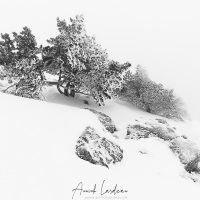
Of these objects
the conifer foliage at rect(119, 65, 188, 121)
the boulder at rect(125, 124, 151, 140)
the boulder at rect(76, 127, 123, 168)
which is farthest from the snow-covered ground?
the conifer foliage at rect(119, 65, 188, 121)

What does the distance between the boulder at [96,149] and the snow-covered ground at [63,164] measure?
184 mm

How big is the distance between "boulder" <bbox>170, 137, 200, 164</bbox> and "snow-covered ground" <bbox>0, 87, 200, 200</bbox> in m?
0.32

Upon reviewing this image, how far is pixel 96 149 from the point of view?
7285 millimetres

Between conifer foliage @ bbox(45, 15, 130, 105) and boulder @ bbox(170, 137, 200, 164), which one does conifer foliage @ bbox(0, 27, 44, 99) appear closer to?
conifer foliage @ bbox(45, 15, 130, 105)

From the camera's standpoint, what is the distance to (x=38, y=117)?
8258 millimetres

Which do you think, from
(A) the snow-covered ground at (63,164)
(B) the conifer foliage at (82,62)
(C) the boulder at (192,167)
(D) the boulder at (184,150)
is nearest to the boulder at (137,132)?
(A) the snow-covered ground at (63,164)

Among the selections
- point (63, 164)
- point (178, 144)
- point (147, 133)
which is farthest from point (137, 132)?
point (63, 164)

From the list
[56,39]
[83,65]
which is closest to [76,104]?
[83,65]

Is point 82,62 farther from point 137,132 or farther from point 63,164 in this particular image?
point 63,164

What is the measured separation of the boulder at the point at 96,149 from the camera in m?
6.87

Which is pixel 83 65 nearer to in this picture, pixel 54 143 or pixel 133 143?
pixel 133 143

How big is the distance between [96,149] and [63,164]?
1412mm

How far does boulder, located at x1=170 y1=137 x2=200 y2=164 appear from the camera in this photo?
9386 millimetres
